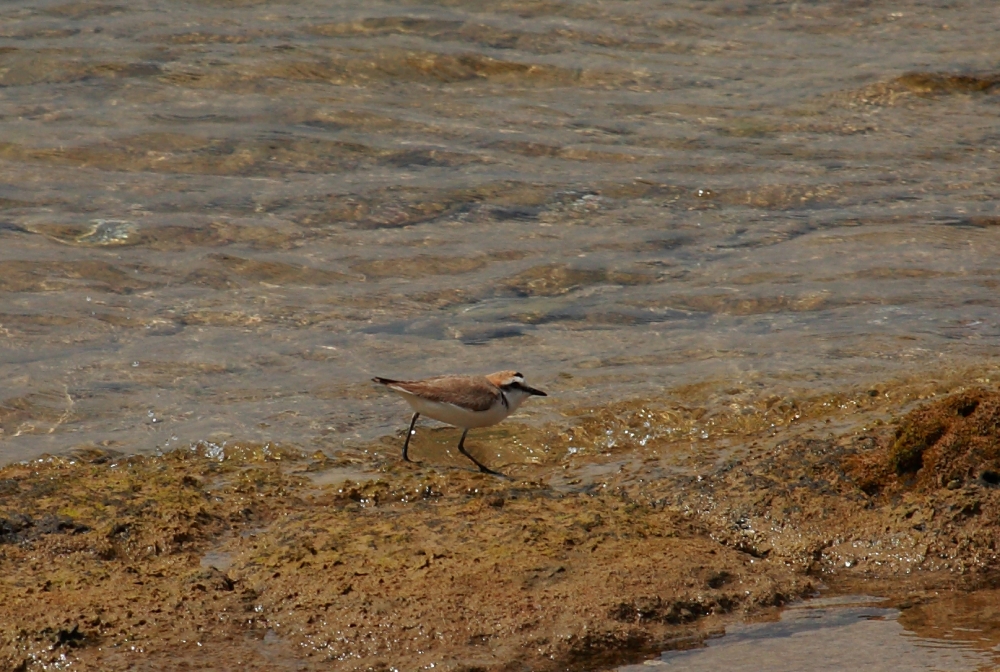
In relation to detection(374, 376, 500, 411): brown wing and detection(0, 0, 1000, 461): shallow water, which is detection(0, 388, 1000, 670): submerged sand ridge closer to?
detection(374, 376, 500, 411): brown wing

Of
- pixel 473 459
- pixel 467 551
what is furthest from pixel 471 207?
pixel 467 551

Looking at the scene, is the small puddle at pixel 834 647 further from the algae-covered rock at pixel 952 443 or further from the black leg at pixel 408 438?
the black leg at pixel 408 438

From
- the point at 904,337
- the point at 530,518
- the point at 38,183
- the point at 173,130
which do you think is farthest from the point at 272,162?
the point at 530,518

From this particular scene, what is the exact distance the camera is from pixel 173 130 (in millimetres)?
13688

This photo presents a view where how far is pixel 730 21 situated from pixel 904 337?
8691 millimetres

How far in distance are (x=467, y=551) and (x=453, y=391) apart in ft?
6.29

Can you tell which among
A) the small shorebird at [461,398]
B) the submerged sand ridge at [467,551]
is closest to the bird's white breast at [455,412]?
the small shorebird at [461,398]

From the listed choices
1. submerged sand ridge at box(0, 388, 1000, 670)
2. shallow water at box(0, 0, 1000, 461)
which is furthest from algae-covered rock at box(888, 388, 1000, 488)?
shallow water at box(0, 0, 1000, 461)

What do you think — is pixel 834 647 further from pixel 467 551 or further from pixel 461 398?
pixel 461 398

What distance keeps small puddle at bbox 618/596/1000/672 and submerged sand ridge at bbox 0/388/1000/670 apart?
16 cm

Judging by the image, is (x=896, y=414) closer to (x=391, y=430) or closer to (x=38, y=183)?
(x=391, y=430)

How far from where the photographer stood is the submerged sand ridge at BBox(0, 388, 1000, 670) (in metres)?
5.44

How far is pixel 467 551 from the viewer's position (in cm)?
604

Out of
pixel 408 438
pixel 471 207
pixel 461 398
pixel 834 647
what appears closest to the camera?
pixel 834 647
